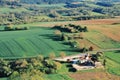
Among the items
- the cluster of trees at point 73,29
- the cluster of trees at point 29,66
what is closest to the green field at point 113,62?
the cluster of trees at point 29,66

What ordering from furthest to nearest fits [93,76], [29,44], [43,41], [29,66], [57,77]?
1. [43,41]
2. [29,44]
3. [29,66]
4. [93,76]
5. [57,77]

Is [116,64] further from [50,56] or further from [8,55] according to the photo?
[8,55]

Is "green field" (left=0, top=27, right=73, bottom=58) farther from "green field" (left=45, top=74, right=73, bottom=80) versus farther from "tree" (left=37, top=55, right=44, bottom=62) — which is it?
"green field" (left=45, top=74, right=73, bottom=80)

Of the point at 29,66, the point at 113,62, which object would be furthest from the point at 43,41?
the point at 29,66

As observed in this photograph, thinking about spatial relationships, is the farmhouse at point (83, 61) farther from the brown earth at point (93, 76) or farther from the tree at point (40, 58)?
the tree at point (40, 58)

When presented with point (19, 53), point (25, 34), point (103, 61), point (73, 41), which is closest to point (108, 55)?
point (103, 61)

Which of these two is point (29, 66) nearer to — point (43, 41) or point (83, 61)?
point (83, 61)

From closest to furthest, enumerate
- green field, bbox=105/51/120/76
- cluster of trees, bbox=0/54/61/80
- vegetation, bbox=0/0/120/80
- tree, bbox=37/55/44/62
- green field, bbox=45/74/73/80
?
1. green field, bbox=45/74/73/80
2. cluster of trees, bbox=0/54/61/80
3. vegetation, bbox=0/0/120/80
4. green field, bbox=105/51/120/76
5. tree, bbox=37/55/44/62

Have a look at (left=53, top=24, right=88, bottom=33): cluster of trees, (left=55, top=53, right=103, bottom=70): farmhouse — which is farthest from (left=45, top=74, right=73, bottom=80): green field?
(left=53, top=24, right=88, bottom=33): cluster of trees

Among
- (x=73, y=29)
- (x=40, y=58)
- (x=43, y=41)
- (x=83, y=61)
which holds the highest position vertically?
(x=73, y=29)
